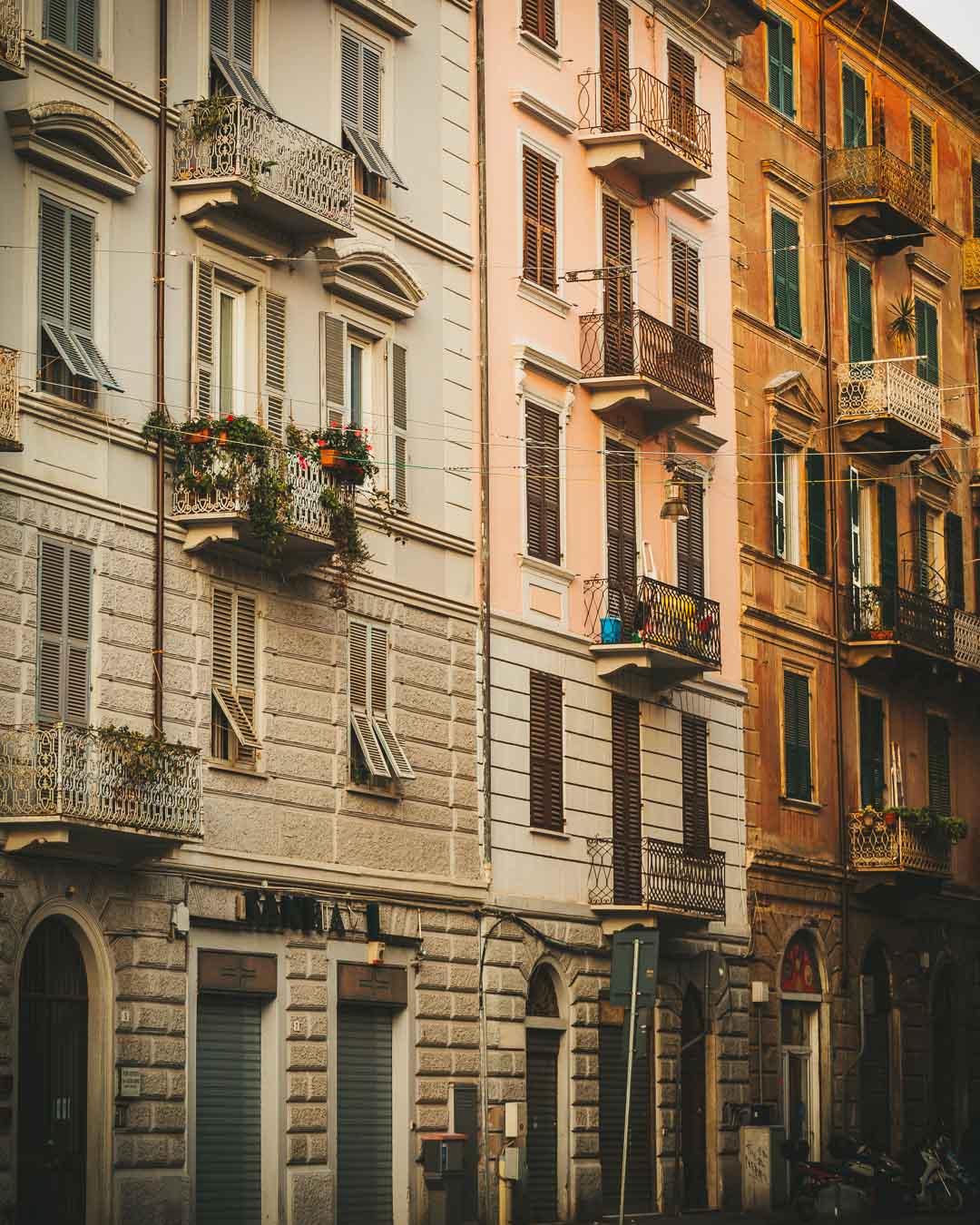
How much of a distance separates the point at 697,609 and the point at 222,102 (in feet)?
42.9

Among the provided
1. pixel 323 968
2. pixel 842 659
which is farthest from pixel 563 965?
pixel 842 659

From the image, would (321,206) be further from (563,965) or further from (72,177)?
(563,965)

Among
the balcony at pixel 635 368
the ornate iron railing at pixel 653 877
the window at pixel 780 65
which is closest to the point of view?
the ornate iron railing at pixel 653 877

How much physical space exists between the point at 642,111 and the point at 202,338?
12.4 m

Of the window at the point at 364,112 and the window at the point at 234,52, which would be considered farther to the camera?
the window at the point at 364,112

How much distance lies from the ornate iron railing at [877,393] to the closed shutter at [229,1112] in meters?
20.2

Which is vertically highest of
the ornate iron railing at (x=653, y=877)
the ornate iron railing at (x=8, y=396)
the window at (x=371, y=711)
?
the ornate iron railing at (x=8, y=396)

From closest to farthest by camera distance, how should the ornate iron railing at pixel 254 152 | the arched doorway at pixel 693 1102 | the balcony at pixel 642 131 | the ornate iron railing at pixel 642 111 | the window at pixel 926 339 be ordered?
1. the ornate iron railing at pixel 254 152
2. the balcony at pixel 642 131
3. the ornate iron railing at pixel 642 111
4. the arched doorway at pixel 693 1102
5. the window at pixel 926 339

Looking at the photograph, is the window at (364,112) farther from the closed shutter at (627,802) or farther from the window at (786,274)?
the window at (786,274)

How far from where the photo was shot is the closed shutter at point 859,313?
47.6m

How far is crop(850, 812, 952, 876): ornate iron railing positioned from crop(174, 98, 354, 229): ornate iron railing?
18343 millimetres

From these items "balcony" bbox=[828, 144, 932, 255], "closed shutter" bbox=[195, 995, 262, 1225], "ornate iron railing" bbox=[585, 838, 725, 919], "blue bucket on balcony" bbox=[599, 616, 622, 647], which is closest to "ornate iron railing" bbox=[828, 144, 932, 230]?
"balcony" bbox=[828, 144, 932, 255]

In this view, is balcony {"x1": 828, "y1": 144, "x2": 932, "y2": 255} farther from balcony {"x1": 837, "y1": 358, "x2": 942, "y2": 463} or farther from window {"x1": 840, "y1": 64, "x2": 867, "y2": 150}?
balcony {"x1": 837, "y1": 358, "x2": 942, "y2": 463}

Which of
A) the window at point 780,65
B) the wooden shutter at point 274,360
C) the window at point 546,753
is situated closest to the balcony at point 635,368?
the window at point 546,753
